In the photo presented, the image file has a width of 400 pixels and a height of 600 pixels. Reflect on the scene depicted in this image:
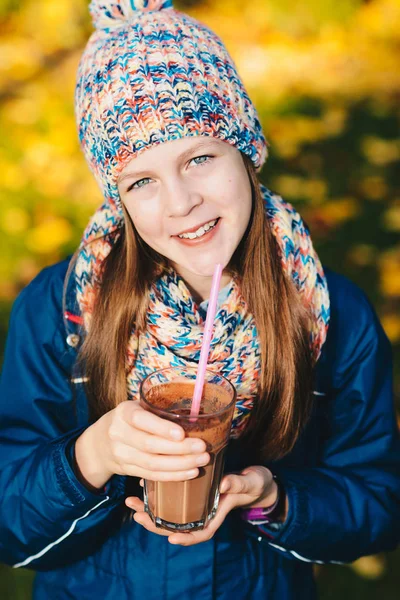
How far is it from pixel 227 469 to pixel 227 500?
0.32 meters

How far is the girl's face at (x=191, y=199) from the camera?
73.1 inches

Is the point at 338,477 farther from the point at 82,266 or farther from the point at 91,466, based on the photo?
the point at 82,266

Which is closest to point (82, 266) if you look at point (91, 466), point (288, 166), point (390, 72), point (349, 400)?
point (91, 466)

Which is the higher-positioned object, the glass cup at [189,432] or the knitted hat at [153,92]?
the knitted hat at [153,92]

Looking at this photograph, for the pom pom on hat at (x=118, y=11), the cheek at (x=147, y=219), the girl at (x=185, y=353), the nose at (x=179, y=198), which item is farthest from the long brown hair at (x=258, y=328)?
the pom pom on hat at (x=118, y=11)

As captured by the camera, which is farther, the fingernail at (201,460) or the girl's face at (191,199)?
the girl's face at (191,199)

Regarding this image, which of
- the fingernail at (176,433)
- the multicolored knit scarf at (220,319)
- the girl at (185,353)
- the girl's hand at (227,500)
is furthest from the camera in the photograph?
the multicolored knit scarf at (220,319)

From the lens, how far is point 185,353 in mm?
2043

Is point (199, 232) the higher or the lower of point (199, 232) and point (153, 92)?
the lower

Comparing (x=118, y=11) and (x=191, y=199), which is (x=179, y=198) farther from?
(x=118, y=11)

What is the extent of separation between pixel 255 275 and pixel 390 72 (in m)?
4.58

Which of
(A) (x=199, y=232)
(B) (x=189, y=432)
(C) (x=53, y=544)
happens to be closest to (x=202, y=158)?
(A) (x=199, y=232)

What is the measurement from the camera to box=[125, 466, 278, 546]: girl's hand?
175 centimetres

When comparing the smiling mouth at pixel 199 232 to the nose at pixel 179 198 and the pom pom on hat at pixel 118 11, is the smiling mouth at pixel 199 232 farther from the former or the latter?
the pom pom on hat at pixel 118 11
